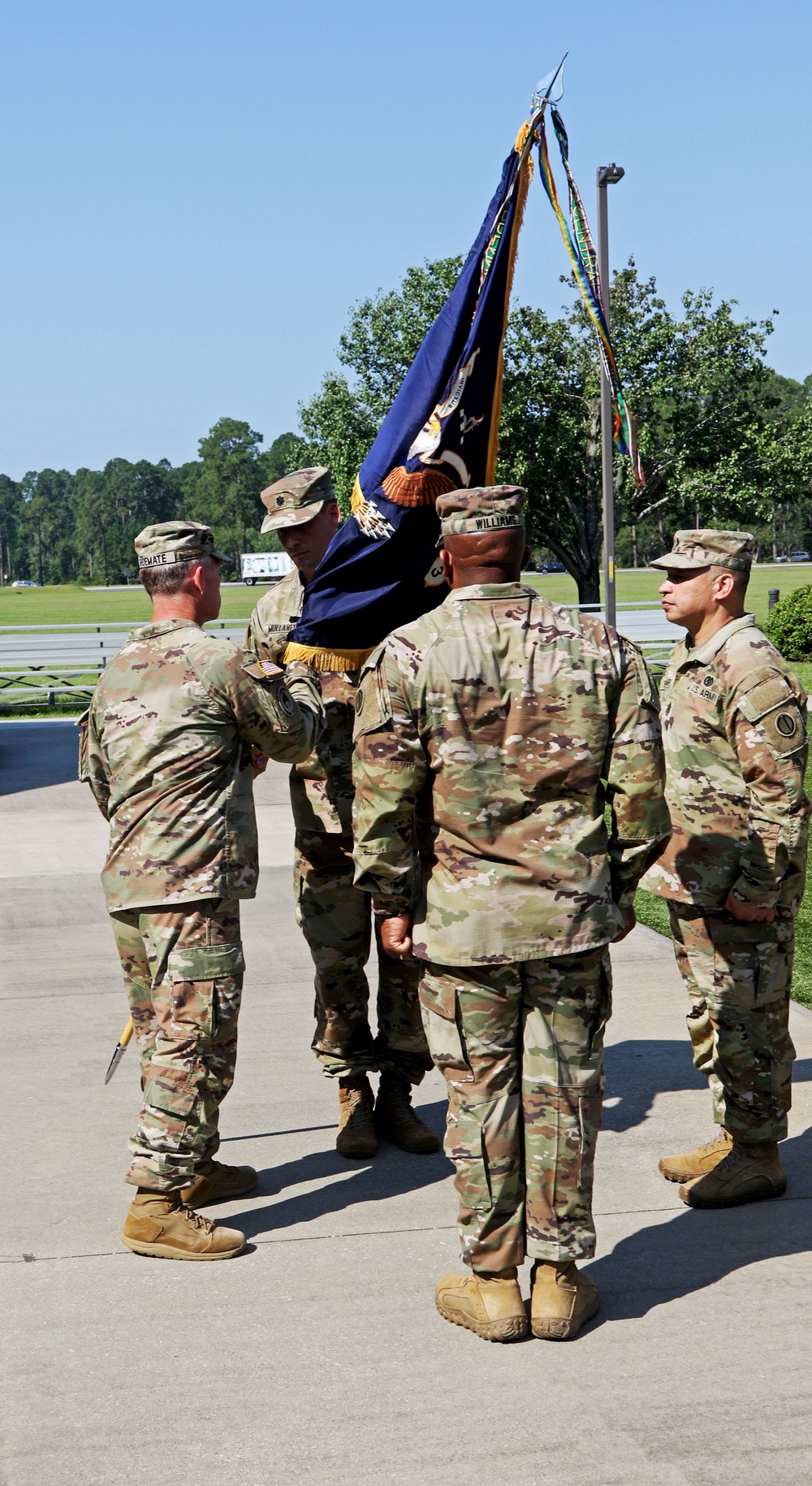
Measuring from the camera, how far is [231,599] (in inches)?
2608

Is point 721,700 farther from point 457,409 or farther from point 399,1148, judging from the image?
point 399,1148

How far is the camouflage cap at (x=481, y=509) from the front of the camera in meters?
3.46

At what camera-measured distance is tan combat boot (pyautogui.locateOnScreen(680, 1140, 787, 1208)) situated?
422 centimetres

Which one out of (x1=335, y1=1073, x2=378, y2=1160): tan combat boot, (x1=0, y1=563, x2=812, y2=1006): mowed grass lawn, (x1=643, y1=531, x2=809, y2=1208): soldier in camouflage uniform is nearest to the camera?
(x1=643, y1=531, x2=809, y2=1208): soldier in camouflage uniform

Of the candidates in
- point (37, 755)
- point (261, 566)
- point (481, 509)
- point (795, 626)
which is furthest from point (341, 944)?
point (261, 566)

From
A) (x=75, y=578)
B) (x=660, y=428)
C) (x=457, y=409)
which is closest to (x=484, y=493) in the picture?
(x=457, y=409)

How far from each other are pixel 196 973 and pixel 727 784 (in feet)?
5.49

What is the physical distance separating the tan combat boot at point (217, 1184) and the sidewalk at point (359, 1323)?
0.06m

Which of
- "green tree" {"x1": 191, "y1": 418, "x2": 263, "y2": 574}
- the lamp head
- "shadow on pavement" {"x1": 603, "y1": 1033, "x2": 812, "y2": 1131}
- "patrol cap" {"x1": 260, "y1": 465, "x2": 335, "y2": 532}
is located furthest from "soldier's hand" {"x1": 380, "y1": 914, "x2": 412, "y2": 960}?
"green tree" {"x1": 191, "y1": 418, "x2": 263, "y2": 574}

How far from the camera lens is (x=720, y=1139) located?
4.44 meters

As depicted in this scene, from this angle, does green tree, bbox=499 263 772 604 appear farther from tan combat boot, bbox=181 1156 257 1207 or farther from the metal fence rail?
tan combat boot, bbox=181 1156 257 1207

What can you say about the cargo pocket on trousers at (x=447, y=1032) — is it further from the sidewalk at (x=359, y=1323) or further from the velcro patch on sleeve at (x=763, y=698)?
the velcro patch on sleeve at (x=763, y=698)

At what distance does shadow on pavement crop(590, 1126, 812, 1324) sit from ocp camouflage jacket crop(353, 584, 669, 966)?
101cm

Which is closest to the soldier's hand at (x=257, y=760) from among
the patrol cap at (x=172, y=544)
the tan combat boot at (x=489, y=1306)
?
the patrol cap at (x=172, y=544)
